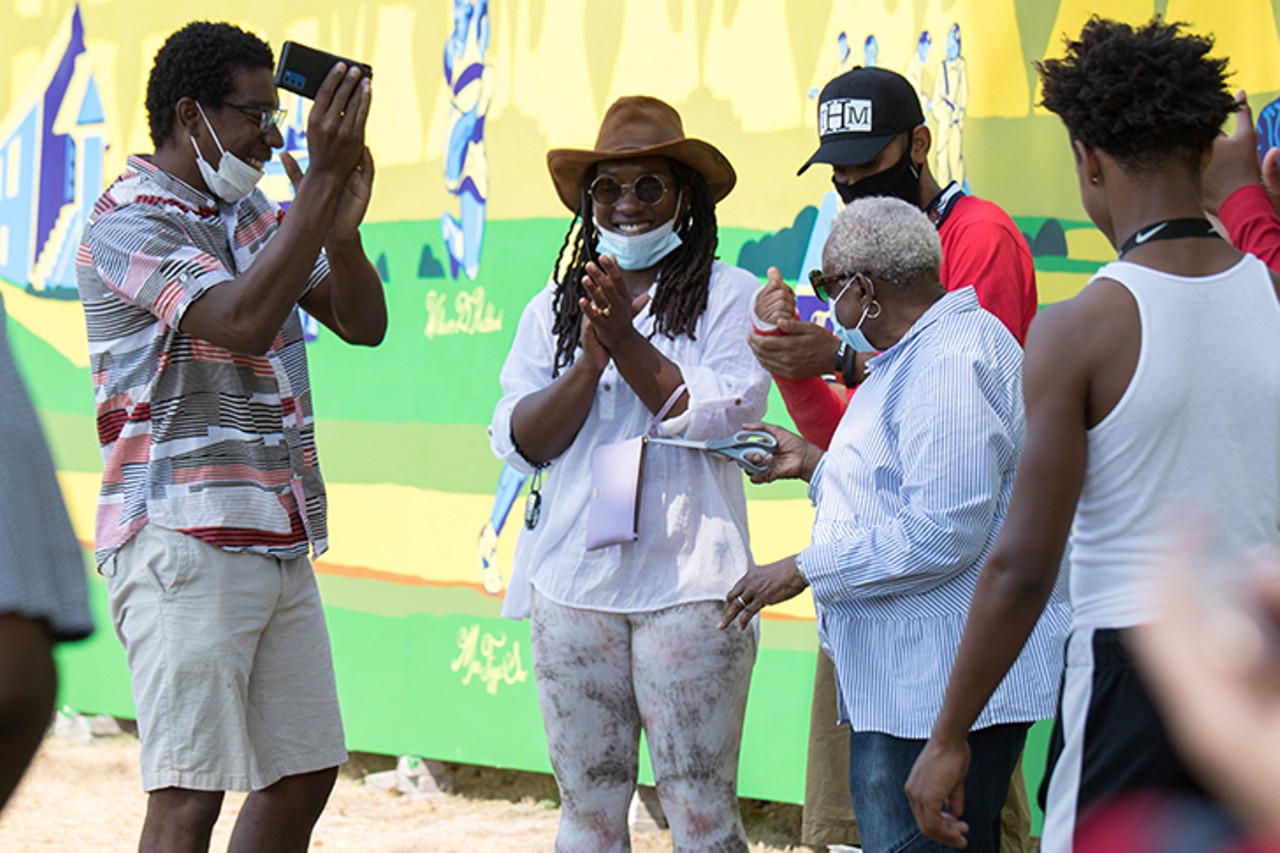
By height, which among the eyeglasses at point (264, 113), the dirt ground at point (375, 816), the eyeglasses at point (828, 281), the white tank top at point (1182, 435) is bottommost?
the dirt ground at point (375, 816)

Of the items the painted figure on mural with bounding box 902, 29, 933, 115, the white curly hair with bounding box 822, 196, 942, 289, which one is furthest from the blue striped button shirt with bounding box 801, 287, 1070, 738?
the painted figure on mural with bounding box 902, 29, 933, 115

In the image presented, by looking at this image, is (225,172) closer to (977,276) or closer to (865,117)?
(865,117)

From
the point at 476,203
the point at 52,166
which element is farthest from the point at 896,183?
the point at 52,166

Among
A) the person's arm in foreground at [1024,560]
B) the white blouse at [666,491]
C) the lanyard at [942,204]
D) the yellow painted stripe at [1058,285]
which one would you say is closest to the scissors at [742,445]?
the white blouse at [666,491]

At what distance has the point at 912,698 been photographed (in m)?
2.84

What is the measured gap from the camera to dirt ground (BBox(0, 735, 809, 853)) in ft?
18.1

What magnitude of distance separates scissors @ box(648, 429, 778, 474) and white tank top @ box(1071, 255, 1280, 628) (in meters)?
1.39

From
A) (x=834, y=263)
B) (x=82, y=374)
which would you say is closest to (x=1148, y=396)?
(x=834, y=263)

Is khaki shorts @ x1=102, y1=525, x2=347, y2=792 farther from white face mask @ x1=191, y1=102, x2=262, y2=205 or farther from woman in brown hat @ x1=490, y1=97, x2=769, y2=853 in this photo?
white face mask @ x1=191, y1=102, x2=262, y2=205

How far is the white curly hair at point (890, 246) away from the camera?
10.1 ft

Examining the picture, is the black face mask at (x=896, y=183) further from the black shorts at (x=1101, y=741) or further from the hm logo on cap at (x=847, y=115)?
the black shorts at (x=1101, y=741)

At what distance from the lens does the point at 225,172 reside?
11.8ft

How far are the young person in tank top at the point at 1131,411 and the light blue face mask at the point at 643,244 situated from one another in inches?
64.4

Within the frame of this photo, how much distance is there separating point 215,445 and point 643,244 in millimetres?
1140
